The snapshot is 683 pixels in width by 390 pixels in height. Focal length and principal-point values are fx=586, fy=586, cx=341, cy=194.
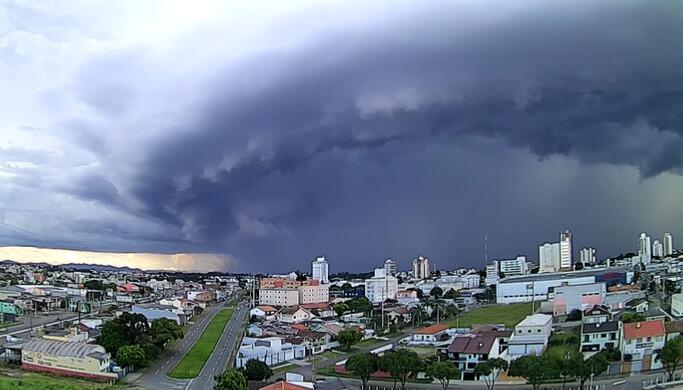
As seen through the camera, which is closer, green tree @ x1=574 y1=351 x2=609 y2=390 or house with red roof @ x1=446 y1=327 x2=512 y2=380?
green tree @ x1=574 y1=351 x2=609 y2=390

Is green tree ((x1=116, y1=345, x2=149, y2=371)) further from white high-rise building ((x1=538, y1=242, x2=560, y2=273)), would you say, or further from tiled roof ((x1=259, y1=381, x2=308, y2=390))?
white high-rise building ((x1=538, y1=242, x2=560, y2=273))

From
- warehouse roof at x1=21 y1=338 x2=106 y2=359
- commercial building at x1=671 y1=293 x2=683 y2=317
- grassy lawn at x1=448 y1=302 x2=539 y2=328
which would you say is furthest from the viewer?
grassy lawn at x1=448 y1=302 x2=539 y2=328

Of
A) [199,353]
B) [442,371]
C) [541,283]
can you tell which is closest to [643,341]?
[442,371]

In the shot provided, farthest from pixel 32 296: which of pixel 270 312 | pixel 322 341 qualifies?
pixel 322 341

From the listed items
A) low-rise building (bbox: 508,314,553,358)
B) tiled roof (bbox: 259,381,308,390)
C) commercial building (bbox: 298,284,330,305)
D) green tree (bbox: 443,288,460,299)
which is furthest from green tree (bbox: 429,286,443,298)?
tiled roof (bbox: 259,381,308,390)

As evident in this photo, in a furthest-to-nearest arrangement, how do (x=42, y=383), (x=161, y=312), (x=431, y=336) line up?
(x=161, y=312) < (x=431, y=336) < (x=42, y=383)

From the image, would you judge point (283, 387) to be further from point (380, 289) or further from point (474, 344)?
point (380, 289)
